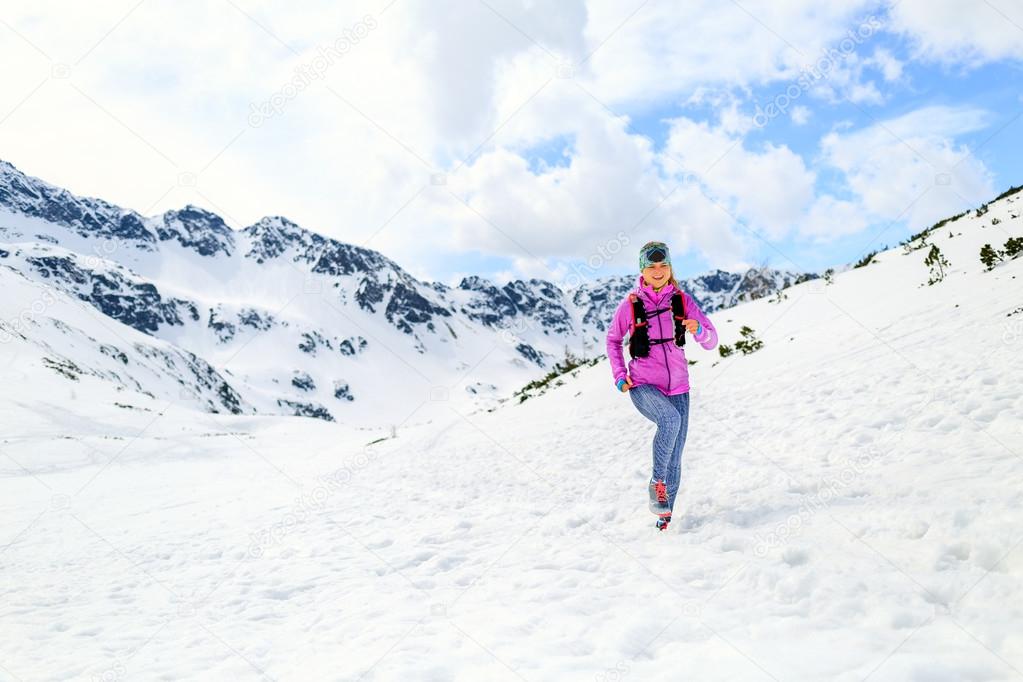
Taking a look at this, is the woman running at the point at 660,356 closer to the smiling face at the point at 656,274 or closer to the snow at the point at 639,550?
the smiling face at the point at 656,274

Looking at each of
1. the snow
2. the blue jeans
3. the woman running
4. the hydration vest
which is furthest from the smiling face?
the snow

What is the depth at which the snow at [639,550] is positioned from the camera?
3.81m

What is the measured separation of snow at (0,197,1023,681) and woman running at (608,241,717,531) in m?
0.60

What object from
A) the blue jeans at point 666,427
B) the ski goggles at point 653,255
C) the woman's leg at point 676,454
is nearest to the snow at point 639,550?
the woman's leg at point 676,454

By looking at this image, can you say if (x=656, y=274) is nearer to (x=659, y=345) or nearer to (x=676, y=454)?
(x=659, y=345)

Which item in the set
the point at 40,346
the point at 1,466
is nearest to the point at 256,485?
the point at 1,466

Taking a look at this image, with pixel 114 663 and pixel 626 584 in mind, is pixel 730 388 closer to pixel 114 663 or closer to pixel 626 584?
pixel 626 584

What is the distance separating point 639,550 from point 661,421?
4.60ft

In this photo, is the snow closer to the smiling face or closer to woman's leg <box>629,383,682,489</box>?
woman's leg <box>629,383,682,489</box>

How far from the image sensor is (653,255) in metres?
6.36

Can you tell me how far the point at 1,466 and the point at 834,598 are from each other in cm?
2276

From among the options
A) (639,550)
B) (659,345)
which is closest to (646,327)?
(659,345)

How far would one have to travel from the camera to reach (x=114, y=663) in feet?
14.6

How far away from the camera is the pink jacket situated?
6246mm
